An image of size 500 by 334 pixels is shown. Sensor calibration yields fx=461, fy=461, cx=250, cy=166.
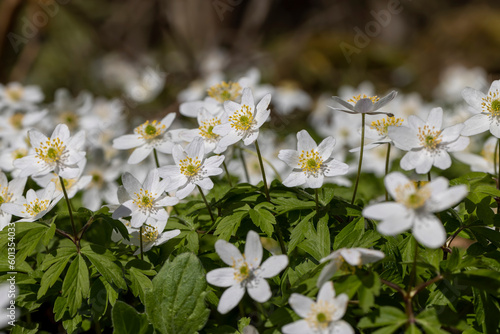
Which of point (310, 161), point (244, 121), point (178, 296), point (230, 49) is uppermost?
point (244, 121)

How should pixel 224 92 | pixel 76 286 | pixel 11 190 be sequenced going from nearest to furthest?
pixel 76 286, pixel 11 190, pixel 224 92

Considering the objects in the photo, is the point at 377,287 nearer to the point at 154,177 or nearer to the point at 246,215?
the point at 246,215

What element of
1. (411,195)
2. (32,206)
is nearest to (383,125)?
(411,195)

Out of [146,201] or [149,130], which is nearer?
[146,201]

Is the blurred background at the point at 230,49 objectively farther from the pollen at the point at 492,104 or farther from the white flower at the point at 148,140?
the pollen at the point at 492,104

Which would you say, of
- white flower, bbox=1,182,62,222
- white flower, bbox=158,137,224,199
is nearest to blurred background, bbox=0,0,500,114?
white flower, bbox=1,182,62,222

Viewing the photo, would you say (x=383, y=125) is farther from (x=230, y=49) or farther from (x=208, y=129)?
(x=230, y=49)

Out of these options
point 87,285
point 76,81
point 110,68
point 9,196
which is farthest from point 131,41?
point 87,285
